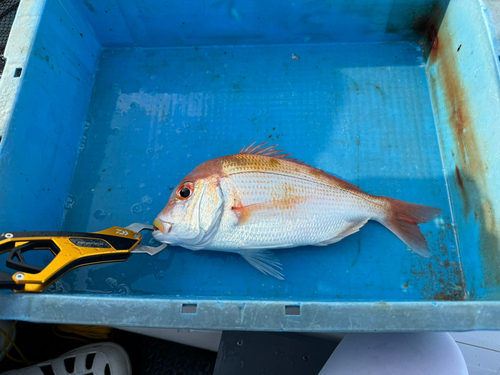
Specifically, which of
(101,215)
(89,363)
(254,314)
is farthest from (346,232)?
(89,363)

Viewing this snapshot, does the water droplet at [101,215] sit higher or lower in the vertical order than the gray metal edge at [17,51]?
lower

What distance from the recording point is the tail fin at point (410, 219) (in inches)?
64.6

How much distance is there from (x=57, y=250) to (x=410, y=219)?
168 centimetres

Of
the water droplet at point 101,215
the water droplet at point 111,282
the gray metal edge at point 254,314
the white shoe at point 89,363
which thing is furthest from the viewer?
the white shoe at point 89,363

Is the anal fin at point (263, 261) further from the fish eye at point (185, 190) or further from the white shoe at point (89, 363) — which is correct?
the white shoe at point (89, 363)

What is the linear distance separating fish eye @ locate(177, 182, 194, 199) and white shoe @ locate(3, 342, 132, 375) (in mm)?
1264

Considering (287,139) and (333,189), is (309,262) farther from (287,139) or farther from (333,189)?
(287,139)

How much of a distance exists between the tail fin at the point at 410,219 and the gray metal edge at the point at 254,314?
0.49 m

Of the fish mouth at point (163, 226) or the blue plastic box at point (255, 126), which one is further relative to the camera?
the blue plastic box at point (255, 126)

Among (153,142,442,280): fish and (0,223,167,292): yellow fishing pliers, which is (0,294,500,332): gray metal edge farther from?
(153,142,442,280): fish

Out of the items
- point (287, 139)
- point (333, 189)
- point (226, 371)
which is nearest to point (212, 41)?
point (287, 139)

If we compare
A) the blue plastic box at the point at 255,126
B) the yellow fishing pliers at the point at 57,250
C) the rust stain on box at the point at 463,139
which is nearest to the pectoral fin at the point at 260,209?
the blue plastic box at the point at 255,126

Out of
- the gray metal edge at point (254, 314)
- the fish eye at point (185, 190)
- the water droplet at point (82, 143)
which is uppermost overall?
the water droplet at point (82, 143)

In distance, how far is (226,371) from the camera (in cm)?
182
